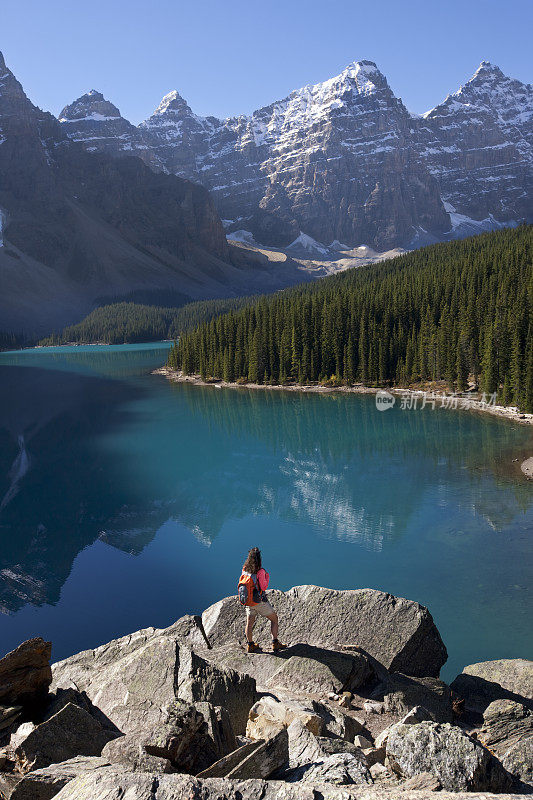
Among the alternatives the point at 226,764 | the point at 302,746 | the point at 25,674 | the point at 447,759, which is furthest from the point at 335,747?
the point at 25,674

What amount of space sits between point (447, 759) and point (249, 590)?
20.6 ft

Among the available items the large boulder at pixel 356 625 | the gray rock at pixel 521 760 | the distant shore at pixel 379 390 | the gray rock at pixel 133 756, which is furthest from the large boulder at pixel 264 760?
the distant shore at pixel 379 390

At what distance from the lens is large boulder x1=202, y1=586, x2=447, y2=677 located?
A: 1286 cm

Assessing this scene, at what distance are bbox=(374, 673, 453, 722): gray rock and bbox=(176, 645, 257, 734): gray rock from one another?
2.70 metres

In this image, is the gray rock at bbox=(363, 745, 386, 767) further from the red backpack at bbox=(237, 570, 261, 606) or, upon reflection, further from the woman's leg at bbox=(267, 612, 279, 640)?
the red backpack at bbox=(237, 570, 261, 606)

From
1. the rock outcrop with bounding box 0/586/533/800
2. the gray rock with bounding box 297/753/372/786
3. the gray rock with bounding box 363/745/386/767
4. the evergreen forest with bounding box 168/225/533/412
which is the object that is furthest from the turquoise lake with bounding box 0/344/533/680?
the evergreen forest with bounding box 168/225/533/412

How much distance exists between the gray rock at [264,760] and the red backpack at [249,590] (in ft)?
17.4

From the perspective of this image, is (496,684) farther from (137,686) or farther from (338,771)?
(137,686)

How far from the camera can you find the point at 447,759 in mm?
7023

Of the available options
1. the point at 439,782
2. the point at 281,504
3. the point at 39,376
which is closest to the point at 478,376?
Answer: the point at 281,504

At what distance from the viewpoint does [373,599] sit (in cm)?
1352

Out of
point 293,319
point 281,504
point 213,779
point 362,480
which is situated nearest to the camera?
point 213,779

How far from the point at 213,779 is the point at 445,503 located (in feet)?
89.8

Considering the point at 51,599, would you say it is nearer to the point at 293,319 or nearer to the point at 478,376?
the point at 478,376
